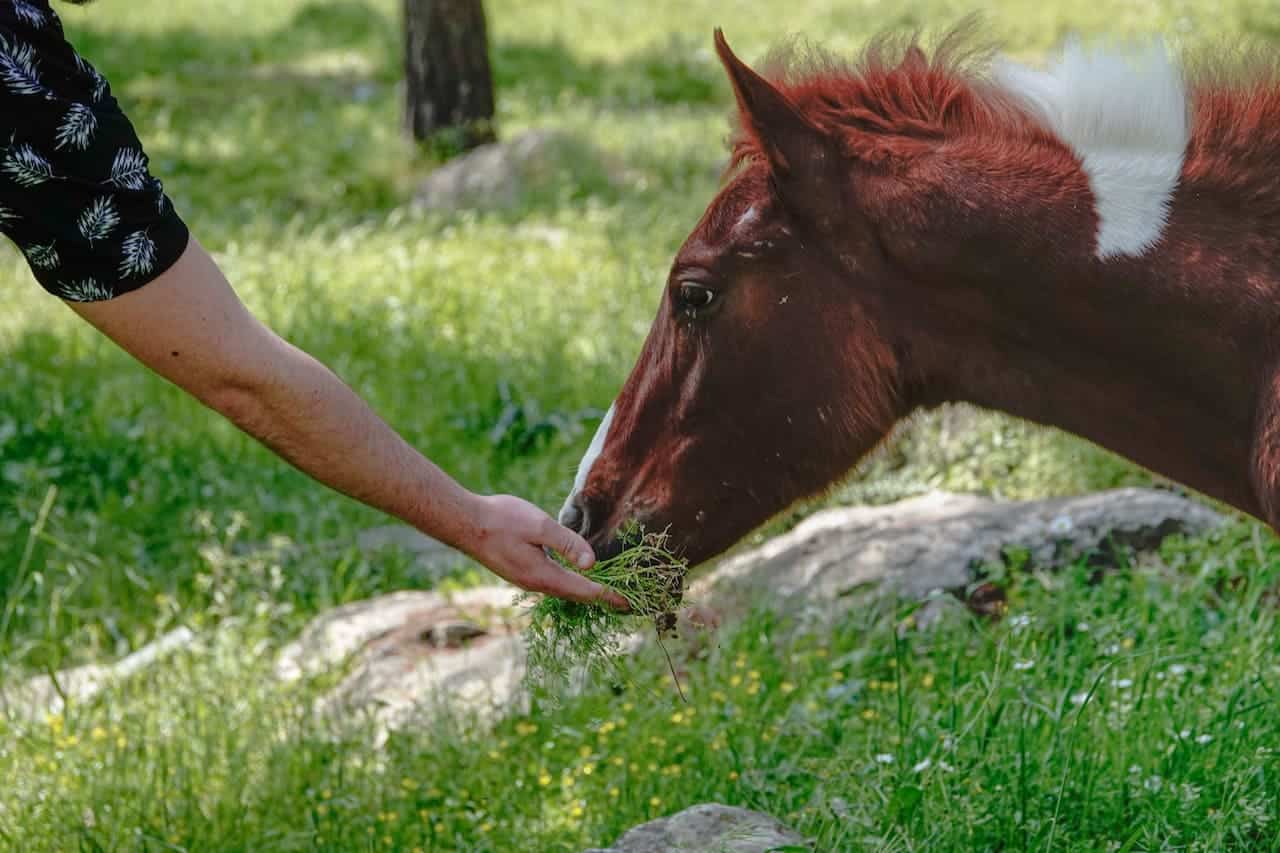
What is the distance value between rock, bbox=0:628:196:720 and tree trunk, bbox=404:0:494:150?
230 inches

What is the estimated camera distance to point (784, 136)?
8.77 feet

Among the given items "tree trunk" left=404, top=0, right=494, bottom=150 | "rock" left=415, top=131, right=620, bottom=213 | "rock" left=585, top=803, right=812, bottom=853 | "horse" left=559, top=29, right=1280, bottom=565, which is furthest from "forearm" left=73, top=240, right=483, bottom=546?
"tree trunk" left=404, top=0, right=494, bottom=150

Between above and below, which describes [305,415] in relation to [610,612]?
above

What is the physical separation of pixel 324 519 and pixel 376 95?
7645mm

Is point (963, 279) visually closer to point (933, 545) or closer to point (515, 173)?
point (933, 545)

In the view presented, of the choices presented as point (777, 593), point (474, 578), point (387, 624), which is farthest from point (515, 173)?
point (777, 593)

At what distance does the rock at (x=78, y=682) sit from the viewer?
401cm

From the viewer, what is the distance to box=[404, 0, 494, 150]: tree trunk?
9594mm

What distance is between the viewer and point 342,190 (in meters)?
9.35

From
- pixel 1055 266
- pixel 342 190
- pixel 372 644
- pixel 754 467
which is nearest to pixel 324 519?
pixel 372 644

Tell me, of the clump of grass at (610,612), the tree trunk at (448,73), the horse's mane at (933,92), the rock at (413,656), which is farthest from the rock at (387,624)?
the tree trunk at (448,73)

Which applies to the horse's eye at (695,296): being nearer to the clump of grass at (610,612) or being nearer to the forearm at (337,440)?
the clump of grass at (610,612)

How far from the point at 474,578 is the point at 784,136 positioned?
2.64m

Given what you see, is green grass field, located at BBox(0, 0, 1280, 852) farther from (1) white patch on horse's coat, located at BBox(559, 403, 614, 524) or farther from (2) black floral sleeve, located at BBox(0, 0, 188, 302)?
(2) black floral sleeve, located at BBox(0, 0, 188, 302)
